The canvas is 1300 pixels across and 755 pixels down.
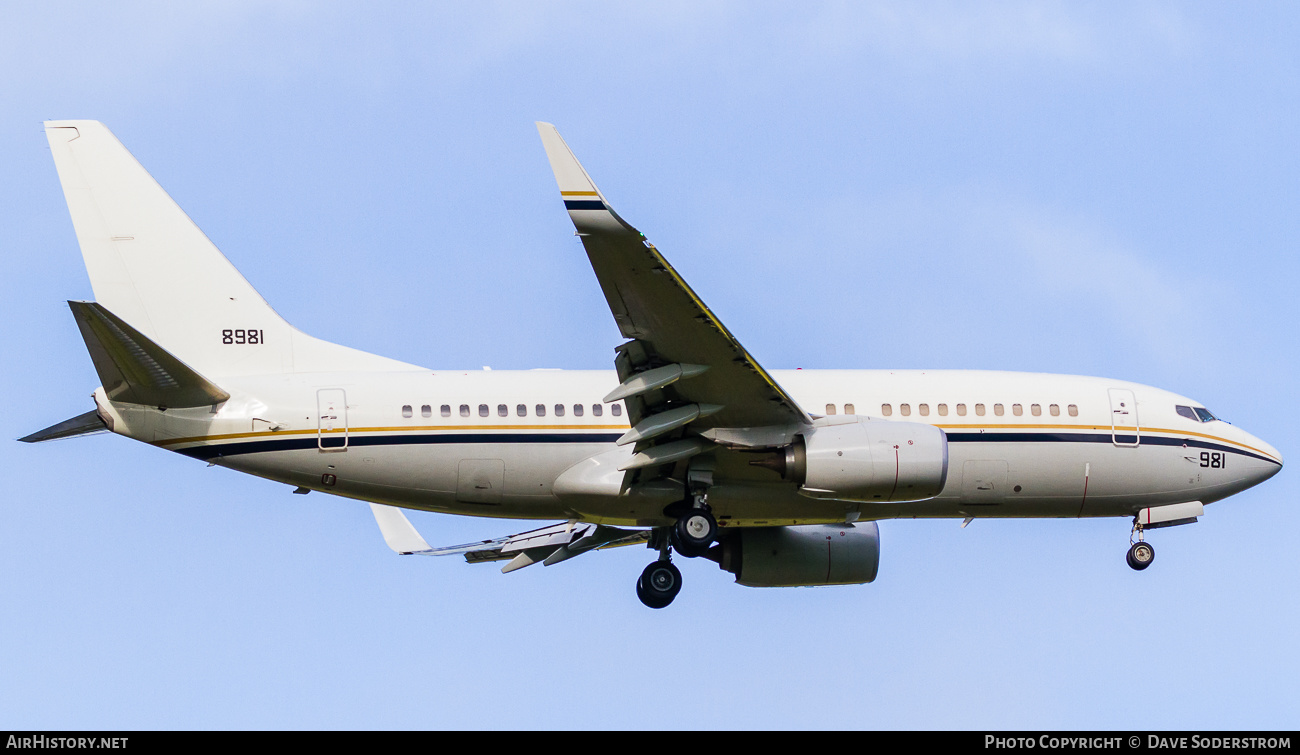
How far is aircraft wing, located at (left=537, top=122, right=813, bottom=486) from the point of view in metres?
21.2

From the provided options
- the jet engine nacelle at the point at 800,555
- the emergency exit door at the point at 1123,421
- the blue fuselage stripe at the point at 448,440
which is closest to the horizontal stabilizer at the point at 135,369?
the blue fuselage stripe at the point at 448,440

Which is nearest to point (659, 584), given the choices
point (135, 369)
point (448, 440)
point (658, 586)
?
point (658, 586)

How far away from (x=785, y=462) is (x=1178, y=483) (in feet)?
28.1

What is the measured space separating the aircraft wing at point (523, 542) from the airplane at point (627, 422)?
10.5 feet

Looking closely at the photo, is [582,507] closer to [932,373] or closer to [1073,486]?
[932,373]

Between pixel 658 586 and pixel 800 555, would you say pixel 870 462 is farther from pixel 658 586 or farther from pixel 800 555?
pixel 800 555

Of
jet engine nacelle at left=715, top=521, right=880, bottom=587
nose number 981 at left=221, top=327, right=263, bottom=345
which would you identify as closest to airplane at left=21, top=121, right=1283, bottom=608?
nose number 981 at left=221, top=327, right=263, bottom=345

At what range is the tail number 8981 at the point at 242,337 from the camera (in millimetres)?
27016

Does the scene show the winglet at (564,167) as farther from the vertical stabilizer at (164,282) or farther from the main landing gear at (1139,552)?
the main landing gear at (1139,552)

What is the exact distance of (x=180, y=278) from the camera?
27.3 m

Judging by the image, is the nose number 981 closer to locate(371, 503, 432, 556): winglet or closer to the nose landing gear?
locate(371, 503, 432, 556): winglet

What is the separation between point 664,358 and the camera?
23828 millimetres

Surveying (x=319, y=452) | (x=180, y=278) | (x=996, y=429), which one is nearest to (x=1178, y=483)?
(x=996, y=429)

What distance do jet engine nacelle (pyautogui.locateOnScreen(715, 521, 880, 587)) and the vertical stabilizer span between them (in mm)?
8016
